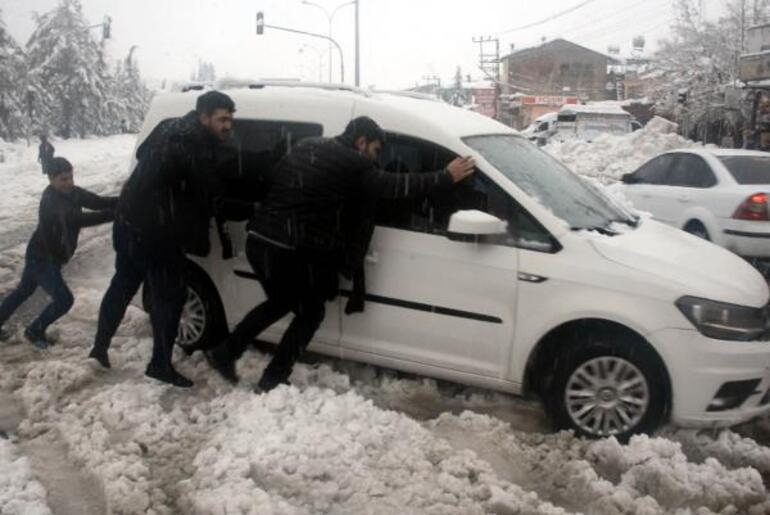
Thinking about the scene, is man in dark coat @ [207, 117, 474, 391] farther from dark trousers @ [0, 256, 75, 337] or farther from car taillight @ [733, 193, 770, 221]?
car taillight @ [733, 193, 770, 221]

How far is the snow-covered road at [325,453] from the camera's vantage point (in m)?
3.41

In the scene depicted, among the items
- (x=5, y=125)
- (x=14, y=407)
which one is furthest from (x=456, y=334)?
(x=5, y=125)

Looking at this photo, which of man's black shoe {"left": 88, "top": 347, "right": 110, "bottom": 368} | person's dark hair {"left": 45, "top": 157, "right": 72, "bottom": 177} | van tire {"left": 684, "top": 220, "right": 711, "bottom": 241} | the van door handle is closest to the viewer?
the van door handle

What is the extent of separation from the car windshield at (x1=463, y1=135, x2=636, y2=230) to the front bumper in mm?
874

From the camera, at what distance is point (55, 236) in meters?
5.30

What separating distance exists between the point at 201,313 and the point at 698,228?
6390 mm

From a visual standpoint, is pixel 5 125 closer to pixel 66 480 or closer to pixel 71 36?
pixel 71 36

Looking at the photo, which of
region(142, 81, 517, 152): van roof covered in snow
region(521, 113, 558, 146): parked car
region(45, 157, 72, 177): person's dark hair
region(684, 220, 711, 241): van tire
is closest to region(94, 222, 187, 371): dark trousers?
region(45, 157, 72, 177): person's dark hair

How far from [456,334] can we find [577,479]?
108 cm

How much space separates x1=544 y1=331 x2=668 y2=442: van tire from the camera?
155 inches

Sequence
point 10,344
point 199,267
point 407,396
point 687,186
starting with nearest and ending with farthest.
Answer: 1. point 407,396
2. point 199,267
3. point 10,344
4. point 687,186

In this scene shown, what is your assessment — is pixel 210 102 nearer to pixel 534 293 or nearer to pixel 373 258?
pixel 373 258

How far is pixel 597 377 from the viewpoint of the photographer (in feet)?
13.3

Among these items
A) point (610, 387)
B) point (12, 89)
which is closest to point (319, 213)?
point (610, 387)
